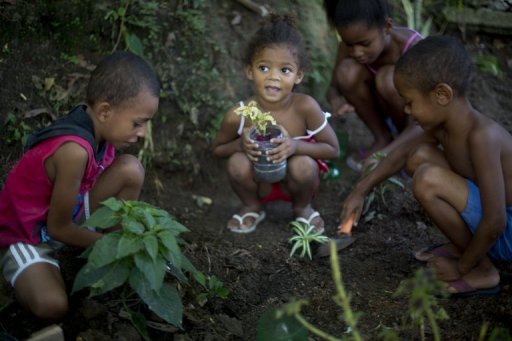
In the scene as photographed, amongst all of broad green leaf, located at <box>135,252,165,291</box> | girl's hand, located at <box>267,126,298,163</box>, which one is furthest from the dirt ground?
girl's hand, located at <box>267,126,298,163</box>

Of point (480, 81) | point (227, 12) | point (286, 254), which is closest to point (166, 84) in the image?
point (227, 12)

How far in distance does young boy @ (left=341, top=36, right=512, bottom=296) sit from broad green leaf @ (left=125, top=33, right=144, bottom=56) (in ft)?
6.36

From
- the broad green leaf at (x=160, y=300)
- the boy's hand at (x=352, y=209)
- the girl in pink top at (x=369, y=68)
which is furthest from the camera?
the girl in pink top at (x=369, y=68)

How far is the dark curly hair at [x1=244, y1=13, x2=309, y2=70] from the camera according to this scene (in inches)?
138

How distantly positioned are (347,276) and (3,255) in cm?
171

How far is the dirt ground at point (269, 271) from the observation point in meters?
2.64

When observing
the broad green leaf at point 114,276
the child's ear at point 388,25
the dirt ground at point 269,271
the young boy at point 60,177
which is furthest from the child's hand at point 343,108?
the broad green leaf at point 114,276

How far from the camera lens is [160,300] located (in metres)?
2.42

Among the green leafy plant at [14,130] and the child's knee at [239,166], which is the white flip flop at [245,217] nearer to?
the child's knee at [239,166]

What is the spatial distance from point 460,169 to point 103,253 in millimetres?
1767

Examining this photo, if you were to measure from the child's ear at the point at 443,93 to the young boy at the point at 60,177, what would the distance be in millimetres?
1330

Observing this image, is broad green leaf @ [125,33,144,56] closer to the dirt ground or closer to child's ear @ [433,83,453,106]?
the dirt ground

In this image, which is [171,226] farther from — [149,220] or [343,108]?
[343,108]

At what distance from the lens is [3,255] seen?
2785 millimetres
